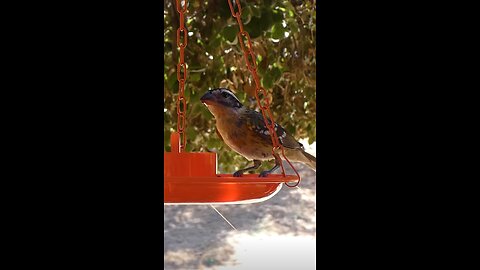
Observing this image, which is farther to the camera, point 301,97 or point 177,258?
point 177,258

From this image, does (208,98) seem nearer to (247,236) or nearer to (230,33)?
(230,33)

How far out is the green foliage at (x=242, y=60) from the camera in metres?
1.72

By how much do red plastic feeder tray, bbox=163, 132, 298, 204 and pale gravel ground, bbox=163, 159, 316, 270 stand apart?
382 centimetres

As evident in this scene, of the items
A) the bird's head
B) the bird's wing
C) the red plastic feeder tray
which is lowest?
the red plastic feeder tray

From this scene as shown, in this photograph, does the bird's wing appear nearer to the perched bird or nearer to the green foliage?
the perched bird

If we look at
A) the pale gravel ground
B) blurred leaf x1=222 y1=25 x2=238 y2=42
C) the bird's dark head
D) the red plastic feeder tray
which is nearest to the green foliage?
blurred leaf x1=222 y1=25 x2=238 y2=42

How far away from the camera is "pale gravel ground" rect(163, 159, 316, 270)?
495 centimetres

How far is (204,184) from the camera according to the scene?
1026mm

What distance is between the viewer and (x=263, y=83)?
6.45ft

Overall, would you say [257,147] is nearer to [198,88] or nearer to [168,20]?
[198,88]

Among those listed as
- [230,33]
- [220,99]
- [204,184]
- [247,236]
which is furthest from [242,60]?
[247,236]
